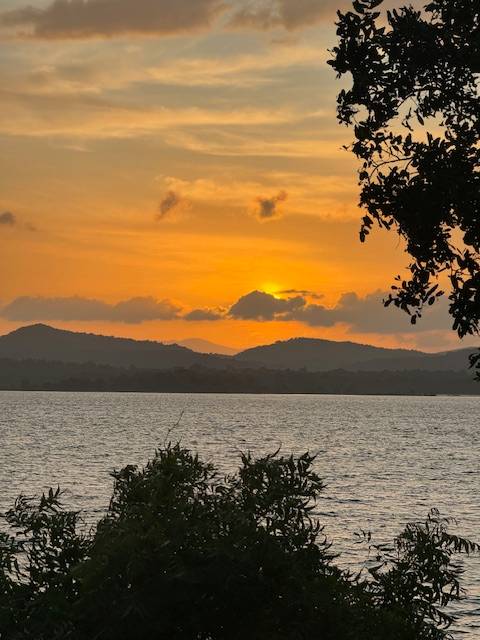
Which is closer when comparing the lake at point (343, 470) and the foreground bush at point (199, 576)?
the foreground bush at point (199, 576)

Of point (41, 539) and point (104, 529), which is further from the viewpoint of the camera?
point (41, 539)

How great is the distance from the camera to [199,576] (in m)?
13.9

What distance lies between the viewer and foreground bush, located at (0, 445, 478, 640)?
13.8 metres

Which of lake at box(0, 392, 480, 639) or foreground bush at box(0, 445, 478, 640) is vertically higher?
foreground bush at box(0, 445, 478, 640)

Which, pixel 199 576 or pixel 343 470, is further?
pixel 343 470

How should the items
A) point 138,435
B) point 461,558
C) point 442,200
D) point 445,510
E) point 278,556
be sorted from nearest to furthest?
1. point 278,556
2. point 442,200
3. point 461,558
4. point 445,510
5. point 138,435

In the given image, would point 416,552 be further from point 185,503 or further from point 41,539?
Answer: point 41,539

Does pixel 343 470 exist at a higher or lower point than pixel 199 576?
lower

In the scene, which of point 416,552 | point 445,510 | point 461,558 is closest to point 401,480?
point 445,510

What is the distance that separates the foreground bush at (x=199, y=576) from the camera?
45.1 feet

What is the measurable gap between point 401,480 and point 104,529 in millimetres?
87593

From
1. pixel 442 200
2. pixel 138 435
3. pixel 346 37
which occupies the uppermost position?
pixel 346 37

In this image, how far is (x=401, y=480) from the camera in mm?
99312

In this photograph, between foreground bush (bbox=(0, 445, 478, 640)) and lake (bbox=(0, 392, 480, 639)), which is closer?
foreground bush (bbox=(0, 445, 478, 640))
